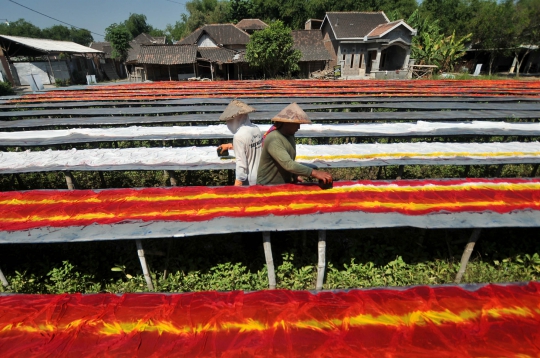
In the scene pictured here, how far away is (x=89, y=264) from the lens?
352 cm

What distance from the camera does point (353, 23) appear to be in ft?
86.0

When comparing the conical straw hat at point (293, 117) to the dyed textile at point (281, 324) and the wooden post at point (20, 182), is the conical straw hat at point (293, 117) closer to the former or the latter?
the dyed textile at point (281, 324)

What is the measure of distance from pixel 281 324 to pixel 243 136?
1.83 metres

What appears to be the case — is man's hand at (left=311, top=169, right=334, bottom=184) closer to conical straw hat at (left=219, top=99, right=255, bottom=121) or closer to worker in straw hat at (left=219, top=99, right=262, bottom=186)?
worker in straw hat at (left=219, top=99, right=262, bottom=186)

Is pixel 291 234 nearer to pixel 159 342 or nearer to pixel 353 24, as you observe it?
pixel 159 342

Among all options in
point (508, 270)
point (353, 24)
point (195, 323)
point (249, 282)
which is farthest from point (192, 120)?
point (353, 24)

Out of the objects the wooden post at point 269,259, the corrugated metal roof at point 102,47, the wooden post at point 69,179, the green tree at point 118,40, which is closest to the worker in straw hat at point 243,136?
the wooden post at point 269,259

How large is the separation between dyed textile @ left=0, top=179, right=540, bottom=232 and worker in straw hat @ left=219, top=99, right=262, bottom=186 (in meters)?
0.29

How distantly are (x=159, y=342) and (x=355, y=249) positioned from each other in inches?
98.8

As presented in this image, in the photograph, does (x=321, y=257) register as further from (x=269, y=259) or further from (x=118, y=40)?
(x=118, y=40)

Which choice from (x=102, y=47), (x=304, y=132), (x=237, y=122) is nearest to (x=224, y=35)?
(x=304, y=132)

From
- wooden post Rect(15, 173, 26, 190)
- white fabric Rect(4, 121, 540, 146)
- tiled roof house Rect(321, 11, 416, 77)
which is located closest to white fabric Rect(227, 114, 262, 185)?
white fabric Rect(4, 121, 540, 146)

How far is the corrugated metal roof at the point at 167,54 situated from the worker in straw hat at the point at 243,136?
23047 mm

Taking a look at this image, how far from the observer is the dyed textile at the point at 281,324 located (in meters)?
1.77
